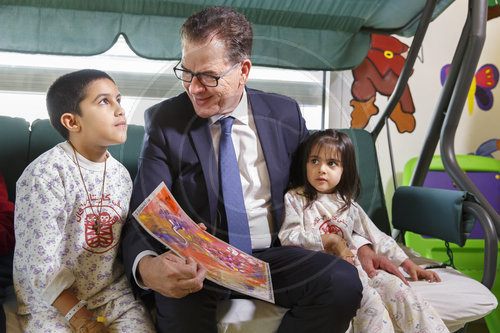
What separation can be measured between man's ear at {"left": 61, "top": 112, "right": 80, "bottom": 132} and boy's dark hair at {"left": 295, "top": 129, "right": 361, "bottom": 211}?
0.70 meters

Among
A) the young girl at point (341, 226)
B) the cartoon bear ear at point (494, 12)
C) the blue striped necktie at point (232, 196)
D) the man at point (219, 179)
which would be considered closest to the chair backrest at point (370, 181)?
the young girl at point (341, 226)

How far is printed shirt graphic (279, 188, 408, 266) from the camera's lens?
135 cm

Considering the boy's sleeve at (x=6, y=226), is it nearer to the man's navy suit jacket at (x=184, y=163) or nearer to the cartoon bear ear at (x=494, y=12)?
the man's navy suit jacket at (x=184, y=163)

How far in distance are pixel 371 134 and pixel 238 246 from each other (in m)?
1.03

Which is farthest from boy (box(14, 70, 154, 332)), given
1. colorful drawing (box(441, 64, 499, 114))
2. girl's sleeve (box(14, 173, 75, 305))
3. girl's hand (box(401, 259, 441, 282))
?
colorful drawing (box(441, 64, 499, 114))

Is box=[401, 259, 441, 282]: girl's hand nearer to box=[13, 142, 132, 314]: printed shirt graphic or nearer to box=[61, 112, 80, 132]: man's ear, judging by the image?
box=[13, 142, 132, 314]: printed shirt graphic

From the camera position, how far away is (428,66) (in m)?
2.90

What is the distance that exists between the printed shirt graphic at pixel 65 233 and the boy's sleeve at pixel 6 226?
193 millimetres

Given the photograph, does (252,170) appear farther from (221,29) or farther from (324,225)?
(221,29)

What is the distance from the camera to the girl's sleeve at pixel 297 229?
1.34 m

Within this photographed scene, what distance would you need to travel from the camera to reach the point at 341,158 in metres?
1.47

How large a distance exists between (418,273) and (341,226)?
0.29 m

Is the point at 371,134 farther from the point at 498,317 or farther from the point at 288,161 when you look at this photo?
the point at 498,317

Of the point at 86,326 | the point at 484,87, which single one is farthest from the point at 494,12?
the point at 86,326
